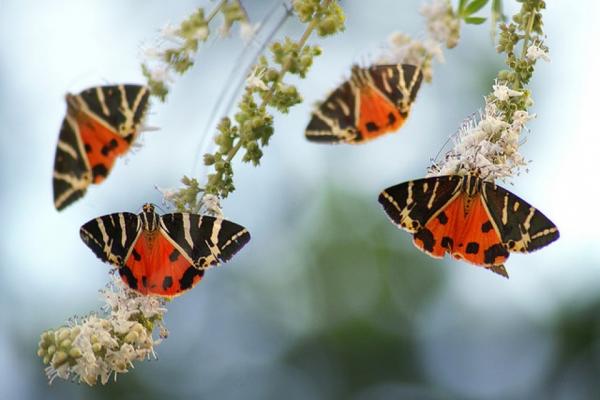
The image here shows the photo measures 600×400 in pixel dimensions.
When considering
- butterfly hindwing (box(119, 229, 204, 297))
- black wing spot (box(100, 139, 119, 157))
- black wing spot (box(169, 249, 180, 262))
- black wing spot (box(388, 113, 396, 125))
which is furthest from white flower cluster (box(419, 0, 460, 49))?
black wing spot (box(169, 249, 180, 262))

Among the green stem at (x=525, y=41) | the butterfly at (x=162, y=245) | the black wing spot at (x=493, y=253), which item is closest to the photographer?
the green stem at (x=525, y=41)

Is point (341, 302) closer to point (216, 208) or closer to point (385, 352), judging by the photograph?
point (385, 352)

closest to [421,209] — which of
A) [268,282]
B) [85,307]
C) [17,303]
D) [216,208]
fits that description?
[216,208]

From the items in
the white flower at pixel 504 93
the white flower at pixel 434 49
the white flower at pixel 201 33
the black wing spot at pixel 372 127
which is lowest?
the black wing spot at pixel 372 127

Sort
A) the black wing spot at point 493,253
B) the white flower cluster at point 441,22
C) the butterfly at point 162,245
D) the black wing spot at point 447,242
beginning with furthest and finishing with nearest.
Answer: the black wing spot at point 447,242, the black wing spot at point 493,253, the butterfly at point 162,245, the white flower cluster at point 441,22

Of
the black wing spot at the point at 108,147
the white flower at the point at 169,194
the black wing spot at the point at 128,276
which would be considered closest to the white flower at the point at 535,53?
the white flower at the point at 169,194

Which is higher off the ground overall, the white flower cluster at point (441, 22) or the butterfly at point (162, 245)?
the white flower cluster at point (441, 22)

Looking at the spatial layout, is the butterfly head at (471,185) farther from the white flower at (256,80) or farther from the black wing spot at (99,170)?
the black wing spot at (99,170)
